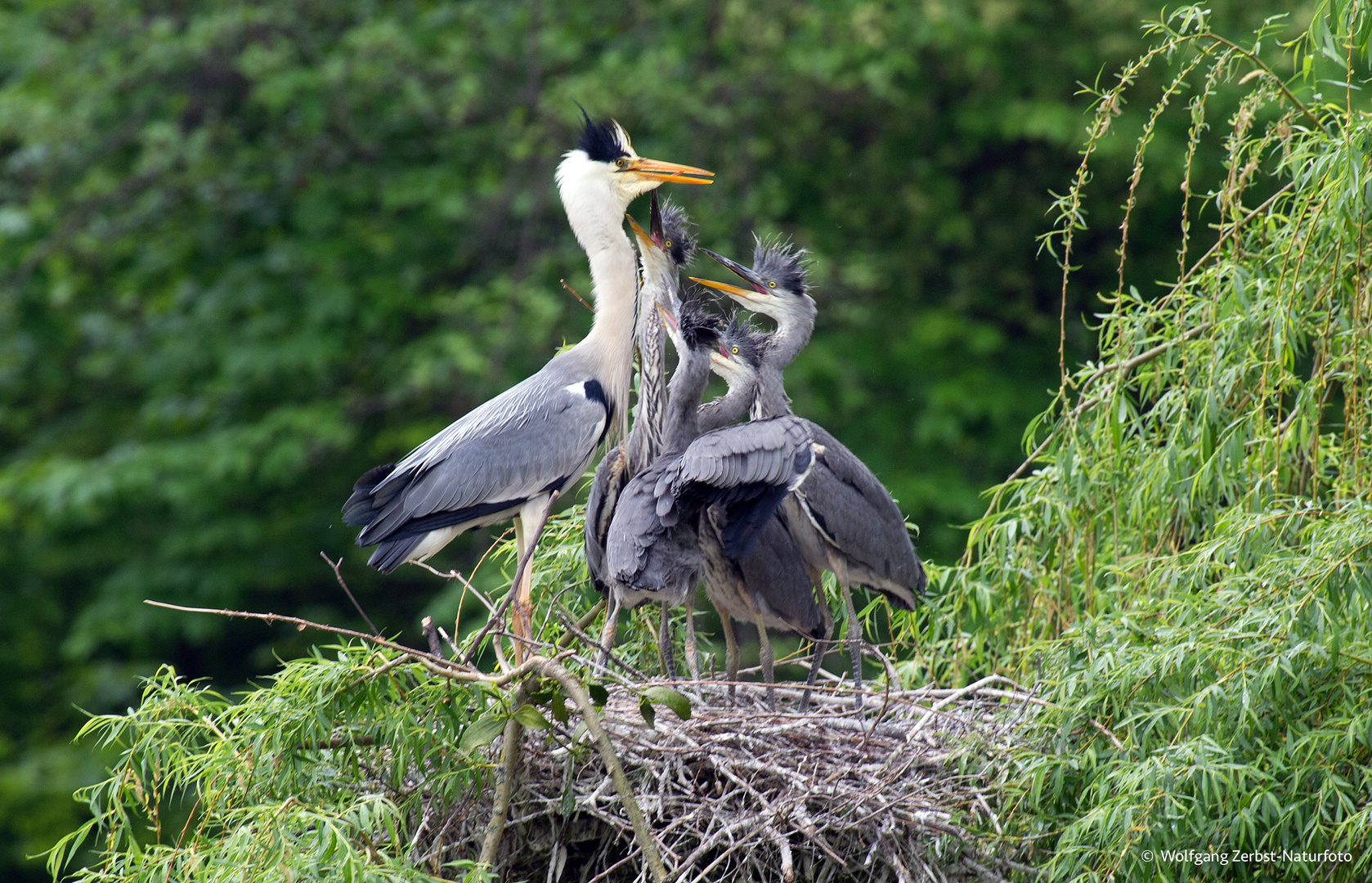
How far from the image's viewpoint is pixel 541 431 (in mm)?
4605

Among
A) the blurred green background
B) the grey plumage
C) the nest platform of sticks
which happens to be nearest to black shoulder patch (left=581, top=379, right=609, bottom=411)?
the grey plumage

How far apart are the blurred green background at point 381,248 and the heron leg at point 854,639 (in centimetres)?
395

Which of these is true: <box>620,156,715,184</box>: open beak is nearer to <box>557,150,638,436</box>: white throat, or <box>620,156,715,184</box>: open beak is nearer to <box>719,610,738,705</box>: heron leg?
<box>557,150,638,436</box>: white throat

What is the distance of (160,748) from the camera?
10.3ft

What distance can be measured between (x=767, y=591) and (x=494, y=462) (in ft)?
3.30

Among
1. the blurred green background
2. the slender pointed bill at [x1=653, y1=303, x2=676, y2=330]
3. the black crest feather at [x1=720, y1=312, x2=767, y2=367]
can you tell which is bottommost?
the blurred green background

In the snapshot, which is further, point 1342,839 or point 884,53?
point 884,53

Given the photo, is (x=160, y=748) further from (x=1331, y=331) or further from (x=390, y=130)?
(x=390, y=130)

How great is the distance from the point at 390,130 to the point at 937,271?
3.80m

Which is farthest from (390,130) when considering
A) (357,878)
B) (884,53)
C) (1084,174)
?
(357,878)

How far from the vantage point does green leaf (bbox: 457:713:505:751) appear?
2.96 m

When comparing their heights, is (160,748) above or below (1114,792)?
below

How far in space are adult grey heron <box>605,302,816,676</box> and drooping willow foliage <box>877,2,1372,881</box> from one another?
0.76 meters

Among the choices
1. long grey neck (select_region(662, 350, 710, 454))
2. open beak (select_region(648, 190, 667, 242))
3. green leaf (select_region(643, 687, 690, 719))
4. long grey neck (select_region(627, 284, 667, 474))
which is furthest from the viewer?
open beak (select_region(648, 190, 667, 242))
